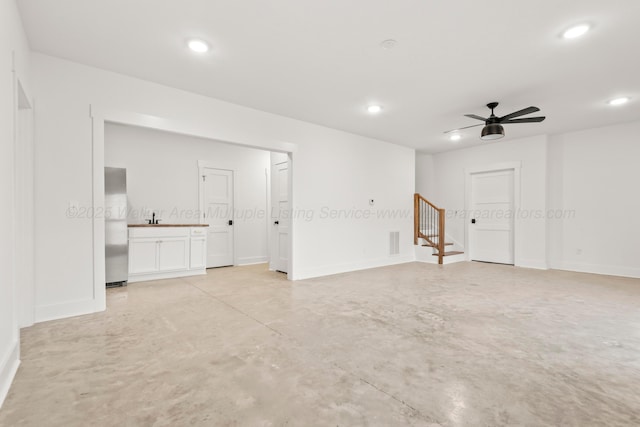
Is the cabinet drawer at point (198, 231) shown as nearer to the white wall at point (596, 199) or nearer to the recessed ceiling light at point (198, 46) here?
the recessed ceiling light at point (198, 46)

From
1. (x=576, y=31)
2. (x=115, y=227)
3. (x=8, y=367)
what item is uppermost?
(x=576, y=31)

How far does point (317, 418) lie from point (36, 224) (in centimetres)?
356

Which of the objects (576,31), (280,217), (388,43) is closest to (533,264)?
(576,31)

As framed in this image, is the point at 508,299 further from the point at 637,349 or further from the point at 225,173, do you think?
the point at 225,173

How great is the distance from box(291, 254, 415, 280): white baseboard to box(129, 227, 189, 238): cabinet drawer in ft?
7.52

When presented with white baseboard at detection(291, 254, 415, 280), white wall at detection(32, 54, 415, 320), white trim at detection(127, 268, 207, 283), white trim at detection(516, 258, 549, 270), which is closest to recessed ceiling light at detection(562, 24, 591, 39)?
white wall at detection(32, 54, 415, 320)

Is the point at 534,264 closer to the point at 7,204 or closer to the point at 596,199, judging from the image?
the point at 596,199

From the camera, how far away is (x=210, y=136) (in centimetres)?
445

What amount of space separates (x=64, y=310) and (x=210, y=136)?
8.94 ft

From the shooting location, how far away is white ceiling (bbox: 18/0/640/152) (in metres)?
2.62

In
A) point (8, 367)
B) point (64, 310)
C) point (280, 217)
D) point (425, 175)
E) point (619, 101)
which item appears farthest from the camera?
point (425, 175)

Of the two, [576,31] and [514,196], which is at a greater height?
[576,31]

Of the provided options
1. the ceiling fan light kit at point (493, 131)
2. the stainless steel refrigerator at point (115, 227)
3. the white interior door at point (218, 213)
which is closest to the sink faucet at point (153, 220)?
the white interior door at point (218, 213)

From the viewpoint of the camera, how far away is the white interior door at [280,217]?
20.2ft
